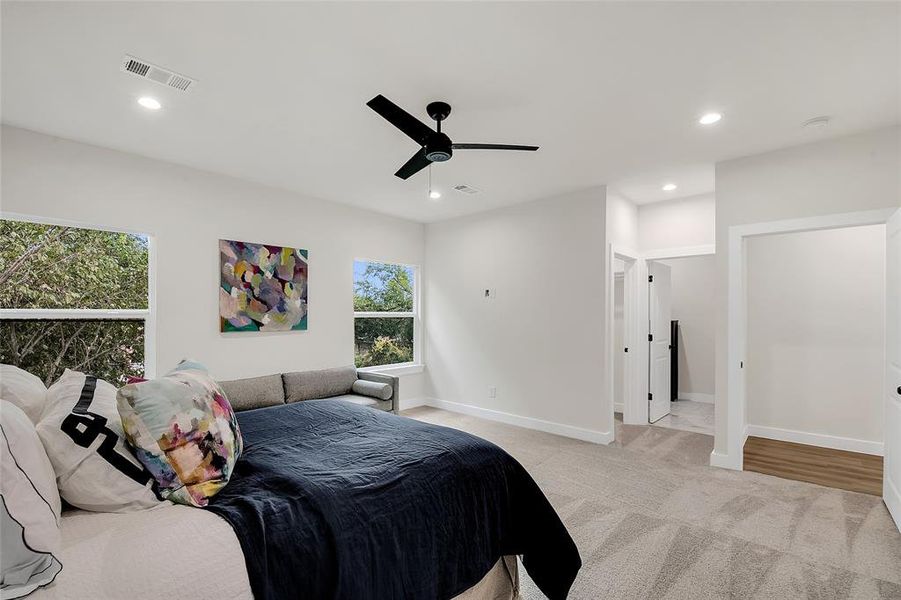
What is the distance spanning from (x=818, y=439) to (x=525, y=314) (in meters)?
3.15

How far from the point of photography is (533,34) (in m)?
2.07

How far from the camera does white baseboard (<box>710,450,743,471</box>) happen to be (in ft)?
11.9

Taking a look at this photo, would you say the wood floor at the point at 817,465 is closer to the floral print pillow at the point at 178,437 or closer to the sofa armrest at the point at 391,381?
the sofa armrest at the point at 391,381

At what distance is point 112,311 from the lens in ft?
11.3

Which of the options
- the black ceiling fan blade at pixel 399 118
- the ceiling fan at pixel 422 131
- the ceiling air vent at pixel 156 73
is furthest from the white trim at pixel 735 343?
the ceiling air vent at pixel 156 73

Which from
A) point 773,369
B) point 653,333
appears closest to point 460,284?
point 653,333

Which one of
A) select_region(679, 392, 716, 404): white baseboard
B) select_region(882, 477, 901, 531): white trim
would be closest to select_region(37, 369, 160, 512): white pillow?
select_region(882, 477, 901, 531): white trim

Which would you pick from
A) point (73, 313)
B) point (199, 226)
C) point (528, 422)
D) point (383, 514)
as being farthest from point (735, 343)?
point (73, 313)

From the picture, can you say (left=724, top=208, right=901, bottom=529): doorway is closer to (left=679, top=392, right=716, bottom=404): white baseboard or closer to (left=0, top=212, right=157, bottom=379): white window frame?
(left=679, top=392, right=716, bottom=404): white baseboard

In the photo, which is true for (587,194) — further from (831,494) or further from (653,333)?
(831,494)

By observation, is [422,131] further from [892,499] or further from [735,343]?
[892,499]

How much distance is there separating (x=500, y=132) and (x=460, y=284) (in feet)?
9.36

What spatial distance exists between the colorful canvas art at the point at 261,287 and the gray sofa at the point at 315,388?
1.84 ft

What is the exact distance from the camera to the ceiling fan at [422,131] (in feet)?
7.34
